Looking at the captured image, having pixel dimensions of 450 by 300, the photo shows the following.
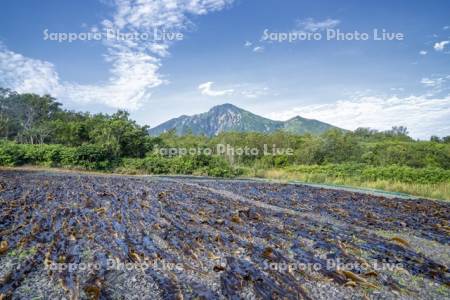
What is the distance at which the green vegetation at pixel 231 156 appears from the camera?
16750 mm

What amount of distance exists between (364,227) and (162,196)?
226 inches

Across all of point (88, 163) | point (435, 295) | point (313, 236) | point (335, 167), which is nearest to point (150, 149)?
point (88, 163)

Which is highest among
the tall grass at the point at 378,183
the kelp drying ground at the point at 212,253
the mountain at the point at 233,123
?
the mountain at the point at 233,123

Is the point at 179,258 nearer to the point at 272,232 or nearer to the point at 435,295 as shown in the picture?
the point at 272,232

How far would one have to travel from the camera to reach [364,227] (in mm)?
6129

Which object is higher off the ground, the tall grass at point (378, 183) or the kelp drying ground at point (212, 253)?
the kelp drying ground at point (212, 253)

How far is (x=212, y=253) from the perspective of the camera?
404cm

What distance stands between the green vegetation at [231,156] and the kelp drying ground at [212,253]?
9.88 meters

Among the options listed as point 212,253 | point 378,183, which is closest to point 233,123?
point 378,183

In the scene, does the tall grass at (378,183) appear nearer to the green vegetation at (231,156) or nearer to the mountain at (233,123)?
the green vegetation at (231,156)

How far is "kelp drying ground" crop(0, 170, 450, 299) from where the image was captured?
3037mm

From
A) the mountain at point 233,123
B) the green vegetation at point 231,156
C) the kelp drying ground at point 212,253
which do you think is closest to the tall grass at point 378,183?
the green vegetation at point 231,156

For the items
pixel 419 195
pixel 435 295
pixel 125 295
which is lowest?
pixel 419 195

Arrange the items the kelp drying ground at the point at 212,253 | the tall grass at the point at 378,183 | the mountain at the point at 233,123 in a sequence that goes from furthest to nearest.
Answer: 1. the mountain at the point at 233,123
2. the tall grass at the point at 378,183
3. the kelp drying ground at the point at 212,253
